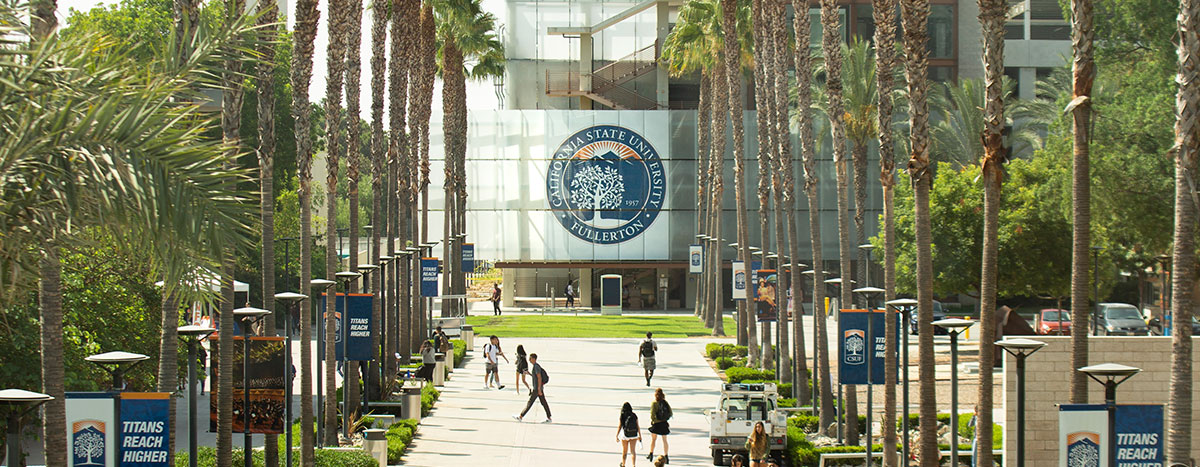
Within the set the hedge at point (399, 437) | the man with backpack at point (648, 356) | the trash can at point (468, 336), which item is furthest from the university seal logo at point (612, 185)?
the hedge at point (399, 437)

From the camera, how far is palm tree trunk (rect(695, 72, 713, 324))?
64000mm

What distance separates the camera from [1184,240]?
53.4ft

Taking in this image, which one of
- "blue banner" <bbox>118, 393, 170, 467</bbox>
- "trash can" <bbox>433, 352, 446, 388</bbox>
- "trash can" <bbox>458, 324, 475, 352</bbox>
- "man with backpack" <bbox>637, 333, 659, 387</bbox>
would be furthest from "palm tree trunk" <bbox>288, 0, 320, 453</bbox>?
"trash can" <bbox>458, 324, 475, 352</bbox>

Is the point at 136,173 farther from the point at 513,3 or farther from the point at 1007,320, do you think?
the point at 513,3

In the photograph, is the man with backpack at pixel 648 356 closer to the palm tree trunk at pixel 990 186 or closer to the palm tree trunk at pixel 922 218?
the palm tree trunk at pixel 922 218

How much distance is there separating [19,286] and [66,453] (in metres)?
5.50

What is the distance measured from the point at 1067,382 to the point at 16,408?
15.8 m

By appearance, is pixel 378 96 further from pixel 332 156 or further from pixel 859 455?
pixel 859 455

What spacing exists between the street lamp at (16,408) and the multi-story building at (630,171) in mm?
60975

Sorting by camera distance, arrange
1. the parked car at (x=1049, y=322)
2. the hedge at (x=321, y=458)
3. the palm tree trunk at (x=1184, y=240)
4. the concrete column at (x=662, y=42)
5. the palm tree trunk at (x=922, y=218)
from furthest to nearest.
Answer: the concrete column at (x=662, y=42) < the parked car at (x=1049, y=322) < the hedge at (x=321, y=458) < the palm tree trunk at (x=922, y=218) < the palm tree trunk at (x=1184, y=240)

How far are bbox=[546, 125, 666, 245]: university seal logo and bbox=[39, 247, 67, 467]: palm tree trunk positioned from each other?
59841 millimetres

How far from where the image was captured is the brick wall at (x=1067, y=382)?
20.7 m

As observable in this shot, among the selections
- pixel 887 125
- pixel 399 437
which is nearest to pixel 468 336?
pixel 399 437

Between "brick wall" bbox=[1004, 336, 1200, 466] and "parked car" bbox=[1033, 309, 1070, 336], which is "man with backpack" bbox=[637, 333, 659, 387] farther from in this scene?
"parked car" bbox=[1033, 309, 1070, 336]
